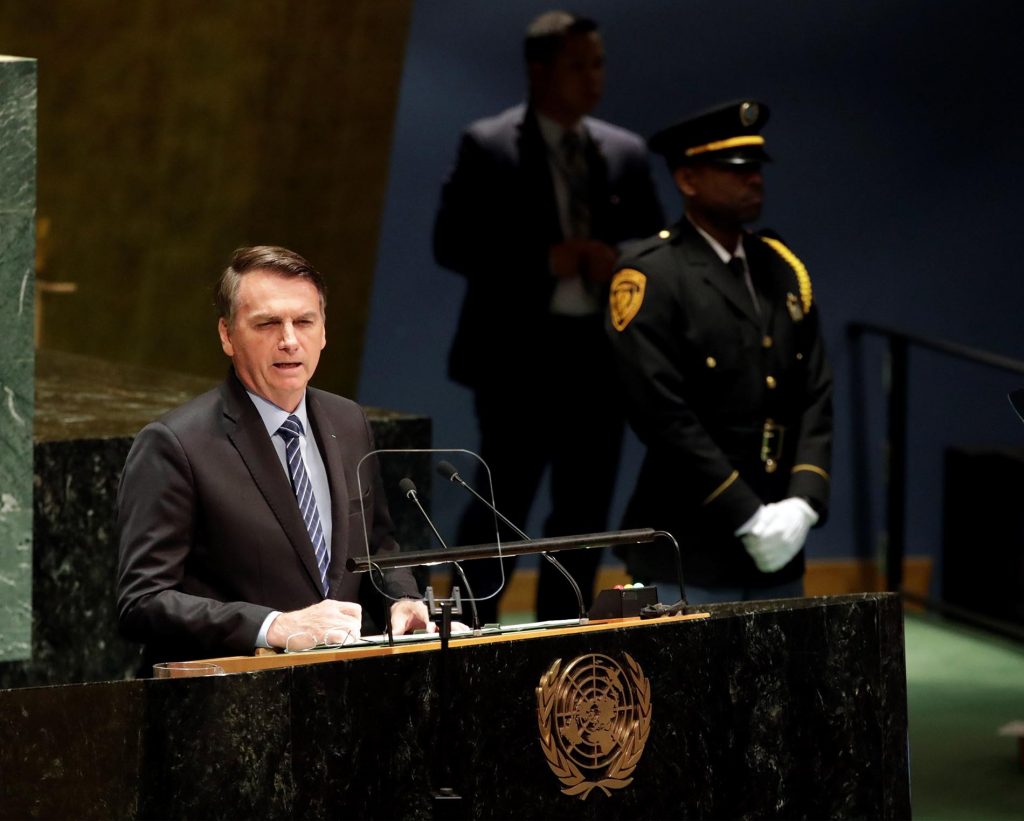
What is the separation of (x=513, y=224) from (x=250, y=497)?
278cm

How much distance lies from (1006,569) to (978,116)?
1477 millimetres

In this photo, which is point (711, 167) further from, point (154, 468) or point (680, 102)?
point (680, 102)

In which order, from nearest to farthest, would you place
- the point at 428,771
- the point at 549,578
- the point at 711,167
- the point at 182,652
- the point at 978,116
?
the point at 428,771, the point at 182,652, the point at 711,167, the point at 549,578, the point at 978,116

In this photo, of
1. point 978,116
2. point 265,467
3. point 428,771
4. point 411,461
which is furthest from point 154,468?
point 978,116

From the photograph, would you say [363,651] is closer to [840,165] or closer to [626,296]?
[626,296]

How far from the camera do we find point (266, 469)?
9.01ft

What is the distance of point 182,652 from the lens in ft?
8.82

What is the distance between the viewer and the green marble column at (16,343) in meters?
3.46

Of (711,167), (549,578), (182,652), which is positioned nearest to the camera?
(182,652)

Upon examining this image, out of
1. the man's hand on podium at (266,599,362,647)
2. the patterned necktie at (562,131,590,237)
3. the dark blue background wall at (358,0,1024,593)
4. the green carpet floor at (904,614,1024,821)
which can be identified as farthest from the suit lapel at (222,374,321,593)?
the dark blue background wall at (358,0,1024,593)

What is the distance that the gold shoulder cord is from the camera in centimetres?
411

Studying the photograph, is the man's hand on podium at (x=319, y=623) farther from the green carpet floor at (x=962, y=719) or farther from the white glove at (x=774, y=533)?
the green carpet floor at (x=962, y=719)

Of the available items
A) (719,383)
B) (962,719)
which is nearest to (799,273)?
(719,383)

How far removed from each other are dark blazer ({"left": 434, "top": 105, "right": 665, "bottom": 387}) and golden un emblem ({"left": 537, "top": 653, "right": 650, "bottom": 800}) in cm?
289
